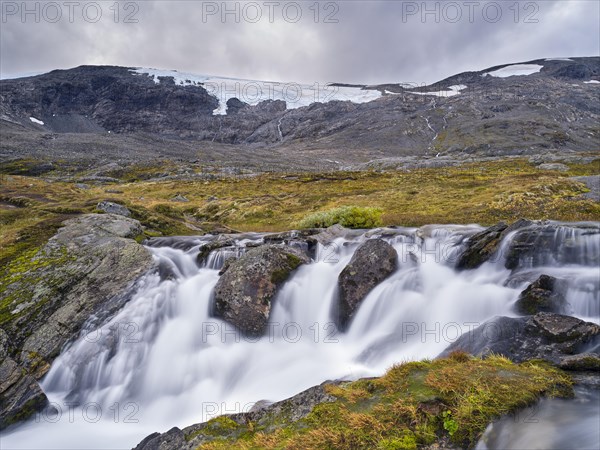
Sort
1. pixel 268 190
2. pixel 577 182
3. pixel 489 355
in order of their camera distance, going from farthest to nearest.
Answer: pixel 268 190, pixel 577 182, pixel 489 355

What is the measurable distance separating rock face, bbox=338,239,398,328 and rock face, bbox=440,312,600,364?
570 cm

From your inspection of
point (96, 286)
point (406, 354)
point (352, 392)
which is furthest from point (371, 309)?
point (96, 286)

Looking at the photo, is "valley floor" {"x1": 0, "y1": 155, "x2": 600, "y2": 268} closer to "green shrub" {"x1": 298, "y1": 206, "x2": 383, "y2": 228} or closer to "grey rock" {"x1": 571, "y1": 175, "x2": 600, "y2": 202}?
"grey rock" {"x1": 571, "y1": 175, "x2": 600, "y2": 202}

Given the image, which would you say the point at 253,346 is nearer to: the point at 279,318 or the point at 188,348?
the point at 279,318

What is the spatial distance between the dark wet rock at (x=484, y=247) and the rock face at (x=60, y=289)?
14.8 metres

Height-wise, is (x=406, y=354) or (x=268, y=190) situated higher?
(x=268, y=190)

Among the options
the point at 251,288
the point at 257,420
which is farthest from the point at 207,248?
the point at 257,420

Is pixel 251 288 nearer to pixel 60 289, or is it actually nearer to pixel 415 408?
pixel 60 289

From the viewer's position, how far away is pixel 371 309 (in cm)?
1530

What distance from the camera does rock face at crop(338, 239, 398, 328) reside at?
616 inches

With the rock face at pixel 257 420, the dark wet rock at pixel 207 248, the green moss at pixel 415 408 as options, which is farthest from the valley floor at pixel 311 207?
the green moss at pixel 415 408

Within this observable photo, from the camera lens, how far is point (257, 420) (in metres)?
7.51

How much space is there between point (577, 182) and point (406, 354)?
35.8 metres

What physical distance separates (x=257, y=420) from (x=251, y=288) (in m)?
8.31
